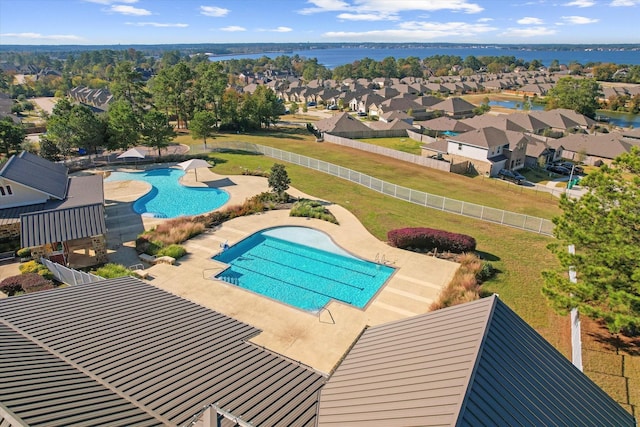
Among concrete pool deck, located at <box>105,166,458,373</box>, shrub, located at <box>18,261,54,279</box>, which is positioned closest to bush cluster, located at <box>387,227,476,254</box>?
concrete pool deck, located at <box>105,166,458,373</box>

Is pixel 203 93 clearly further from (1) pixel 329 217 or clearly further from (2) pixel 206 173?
(1) pixel 329 217

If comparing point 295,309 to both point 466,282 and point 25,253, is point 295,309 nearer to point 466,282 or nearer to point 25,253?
point 466,282

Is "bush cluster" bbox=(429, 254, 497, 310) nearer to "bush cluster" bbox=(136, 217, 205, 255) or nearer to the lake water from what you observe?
"bush cluster" bbox=(136, 217, 205, 255)

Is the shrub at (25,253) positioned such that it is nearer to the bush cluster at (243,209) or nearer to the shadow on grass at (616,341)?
the bush cluster at (243,209)

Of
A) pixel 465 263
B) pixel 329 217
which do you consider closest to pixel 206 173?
pixel 329 217

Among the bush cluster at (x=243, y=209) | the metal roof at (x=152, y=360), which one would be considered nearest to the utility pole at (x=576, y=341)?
the metal roof at (x=152, y=360)
